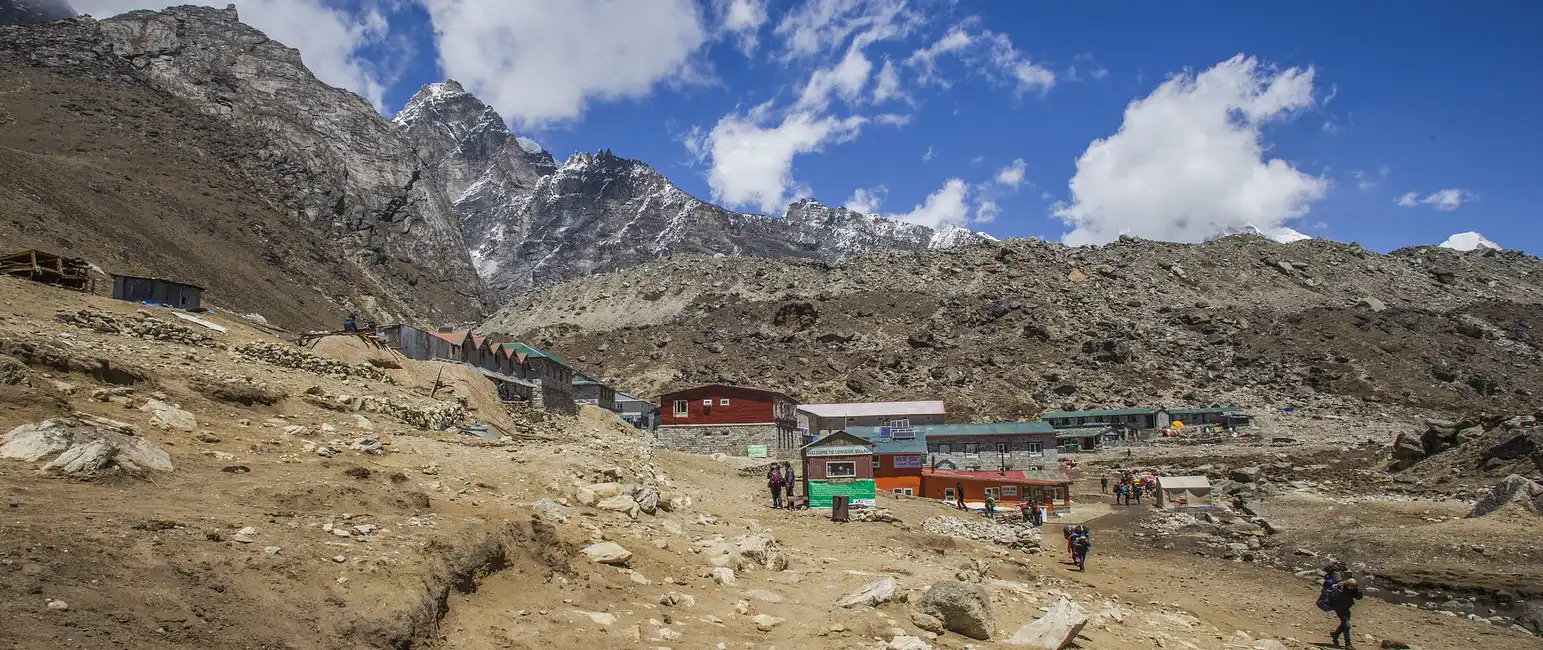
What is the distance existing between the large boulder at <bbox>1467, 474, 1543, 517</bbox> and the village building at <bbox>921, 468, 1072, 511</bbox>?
15563mm

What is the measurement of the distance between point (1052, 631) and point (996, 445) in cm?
4574

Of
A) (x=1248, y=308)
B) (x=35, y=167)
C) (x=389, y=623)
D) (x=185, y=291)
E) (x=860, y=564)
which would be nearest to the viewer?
(x=389, y=623)

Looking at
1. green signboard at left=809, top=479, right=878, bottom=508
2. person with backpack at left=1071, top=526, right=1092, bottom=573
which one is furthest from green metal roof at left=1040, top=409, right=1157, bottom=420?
person with backpack at left=1071, top=526, right=1092, bottom=573

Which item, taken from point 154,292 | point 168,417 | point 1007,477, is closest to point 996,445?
point 1007,477

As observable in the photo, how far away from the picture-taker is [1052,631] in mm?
13008

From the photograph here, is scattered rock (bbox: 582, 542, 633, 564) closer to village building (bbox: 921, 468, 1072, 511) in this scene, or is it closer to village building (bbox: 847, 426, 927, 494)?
village building (bbox: 921, 468, 1072, 511)

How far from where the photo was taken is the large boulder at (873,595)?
13031mm

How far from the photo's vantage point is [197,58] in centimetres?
14900

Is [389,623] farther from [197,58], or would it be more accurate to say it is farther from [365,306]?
[197,58]

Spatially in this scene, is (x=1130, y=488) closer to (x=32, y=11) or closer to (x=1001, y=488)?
(x=1001, y=488)

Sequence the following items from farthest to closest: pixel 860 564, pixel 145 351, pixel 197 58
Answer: pixel 197 58 → pixel 145 351 → pixel 860 564

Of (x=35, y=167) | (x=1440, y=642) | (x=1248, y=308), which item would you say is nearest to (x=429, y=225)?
(x=35, y=167)

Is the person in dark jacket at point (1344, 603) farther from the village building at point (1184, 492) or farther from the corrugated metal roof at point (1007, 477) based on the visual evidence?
the village building at point (1184, 492)

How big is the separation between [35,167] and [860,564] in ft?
347
